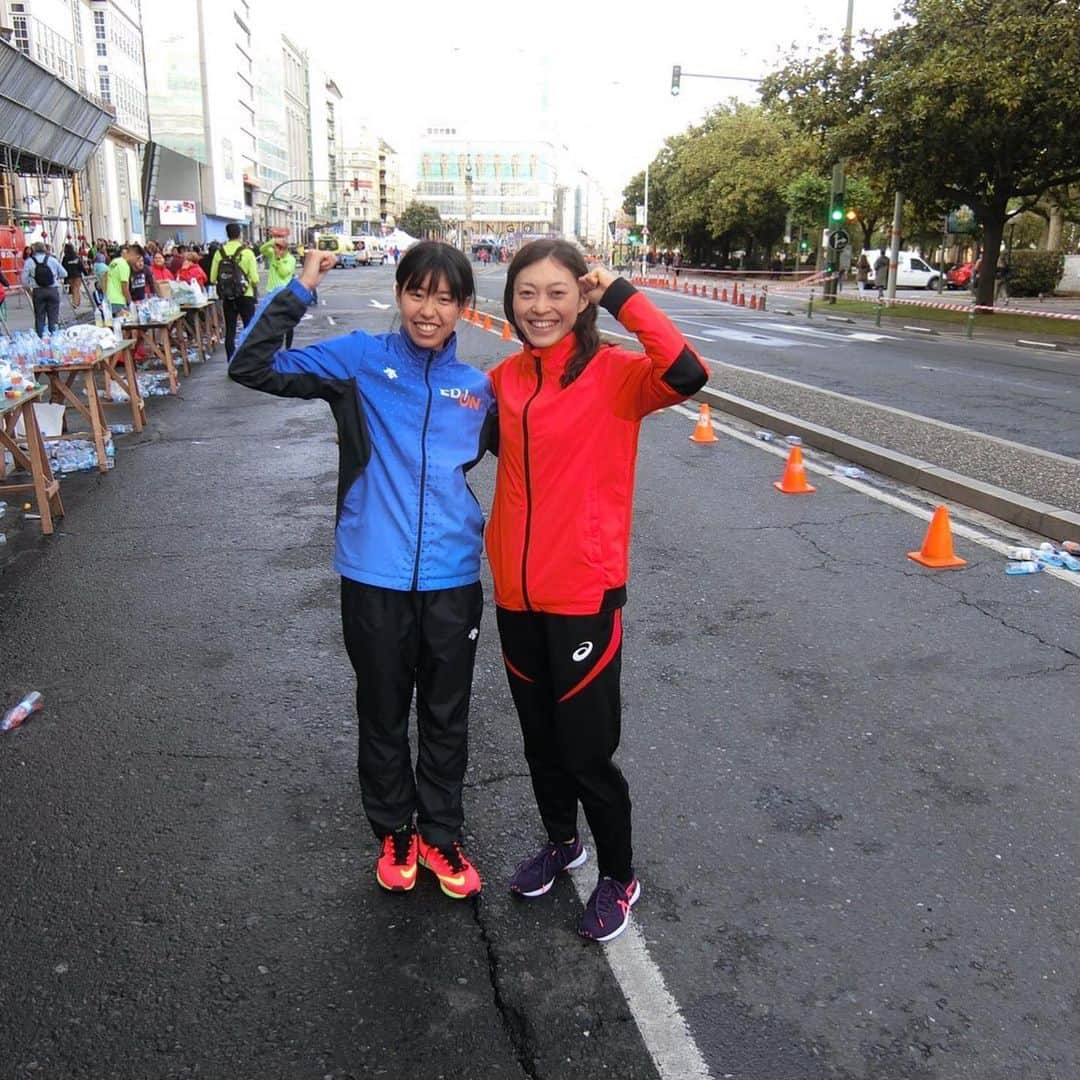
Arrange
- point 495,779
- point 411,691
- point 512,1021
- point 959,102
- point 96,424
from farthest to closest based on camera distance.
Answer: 1. point 959,102
2. point 96,424
3. point 495,779
4. point 411,691
5. point 512,1021

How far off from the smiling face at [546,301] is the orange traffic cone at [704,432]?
294 inches

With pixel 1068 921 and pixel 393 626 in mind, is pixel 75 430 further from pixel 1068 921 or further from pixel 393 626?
pixel 1068 921

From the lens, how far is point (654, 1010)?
2424mm

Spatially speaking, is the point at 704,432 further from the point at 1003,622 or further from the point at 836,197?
the point at 836,197

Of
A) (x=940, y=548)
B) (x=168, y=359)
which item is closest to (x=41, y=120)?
(x=168, y=359)

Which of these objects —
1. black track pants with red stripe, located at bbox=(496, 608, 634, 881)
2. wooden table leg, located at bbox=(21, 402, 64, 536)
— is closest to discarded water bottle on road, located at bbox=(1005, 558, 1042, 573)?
black track pants with red stripe, located at bbox=(496, 608, 634, 881)

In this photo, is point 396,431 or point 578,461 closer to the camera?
point 578,461

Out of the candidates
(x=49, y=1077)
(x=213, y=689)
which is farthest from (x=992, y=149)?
(x=49, y=1077)

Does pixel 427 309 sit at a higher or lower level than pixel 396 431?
higher

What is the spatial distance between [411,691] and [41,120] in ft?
82.3

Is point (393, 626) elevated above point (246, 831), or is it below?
above

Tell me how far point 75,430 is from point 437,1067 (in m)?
9.70

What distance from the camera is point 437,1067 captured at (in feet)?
7.37

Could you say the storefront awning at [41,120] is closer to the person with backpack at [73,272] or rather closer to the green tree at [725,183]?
the person with backpack at [73,272]
